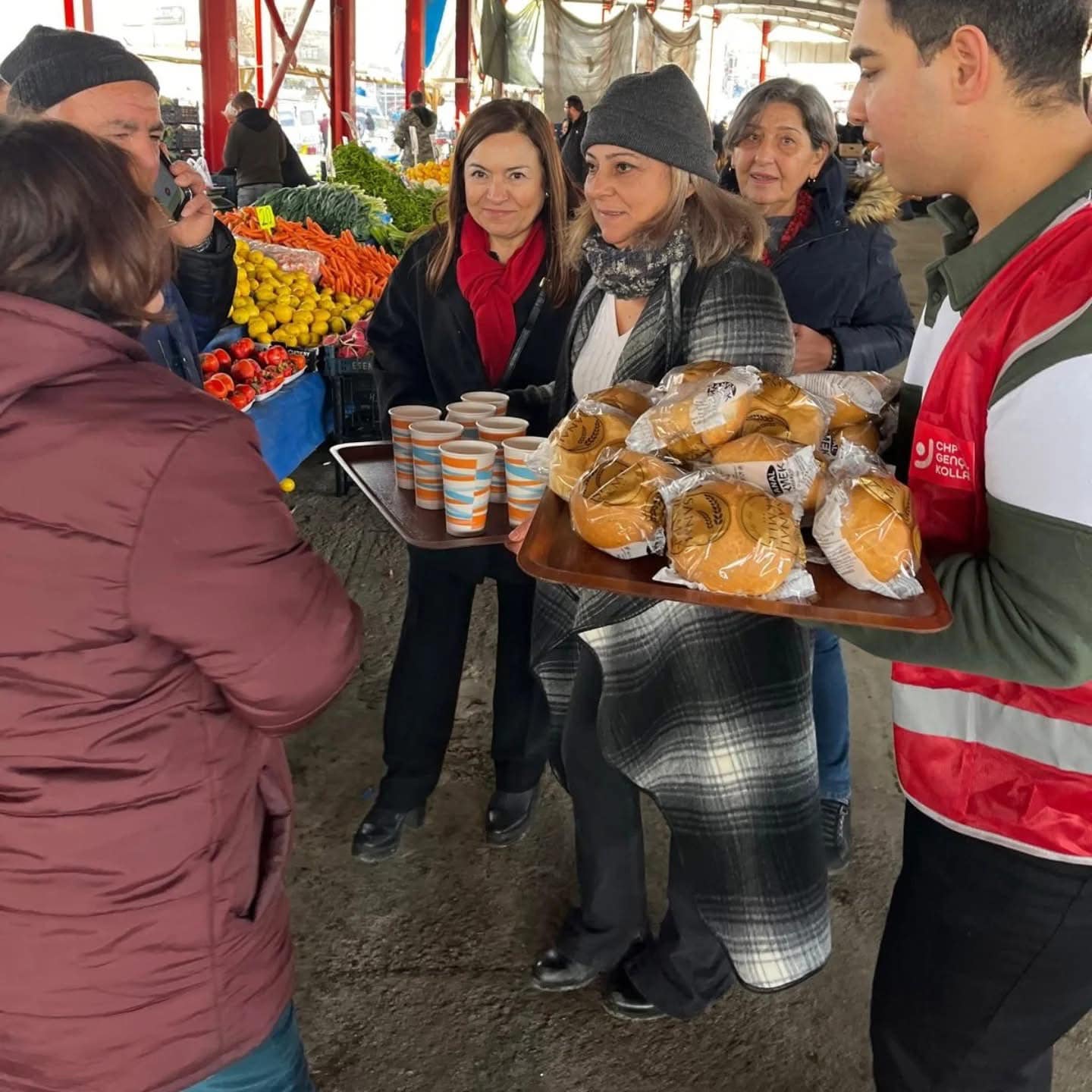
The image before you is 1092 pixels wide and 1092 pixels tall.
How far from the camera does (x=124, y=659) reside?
1.06 meters

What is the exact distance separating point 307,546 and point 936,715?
2.68 ft

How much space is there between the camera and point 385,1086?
1.94 m

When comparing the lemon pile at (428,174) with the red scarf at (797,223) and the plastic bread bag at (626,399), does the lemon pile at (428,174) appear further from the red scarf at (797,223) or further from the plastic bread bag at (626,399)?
the plastic bread bag at (626,399)

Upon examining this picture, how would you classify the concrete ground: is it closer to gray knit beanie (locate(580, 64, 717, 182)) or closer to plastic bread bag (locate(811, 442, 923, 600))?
plastic bread bag (locate(811, 442, 923, 600))

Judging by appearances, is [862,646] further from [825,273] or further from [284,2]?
[284,2]

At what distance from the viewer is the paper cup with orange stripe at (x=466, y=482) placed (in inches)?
67.9

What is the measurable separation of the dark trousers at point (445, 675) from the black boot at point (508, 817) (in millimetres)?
75

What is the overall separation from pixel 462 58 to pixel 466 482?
18.1m

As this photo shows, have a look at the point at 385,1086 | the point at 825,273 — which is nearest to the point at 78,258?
the point at 385,1086

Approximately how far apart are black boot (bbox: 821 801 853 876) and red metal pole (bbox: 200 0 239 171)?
8.89 m

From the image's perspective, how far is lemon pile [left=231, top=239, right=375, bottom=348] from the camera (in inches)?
162

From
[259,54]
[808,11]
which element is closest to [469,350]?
[259,54]

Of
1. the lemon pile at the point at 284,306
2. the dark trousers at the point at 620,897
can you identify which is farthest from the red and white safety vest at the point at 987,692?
the lemon pile at the point at 284,306

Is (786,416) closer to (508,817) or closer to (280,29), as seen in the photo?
(508,817)
